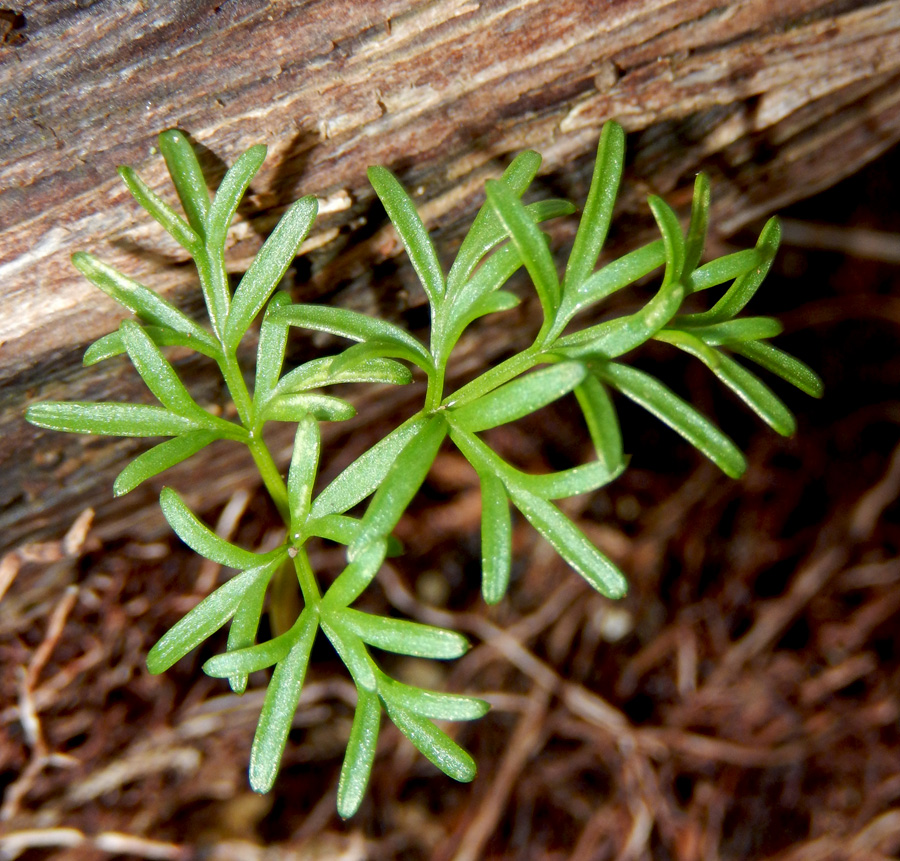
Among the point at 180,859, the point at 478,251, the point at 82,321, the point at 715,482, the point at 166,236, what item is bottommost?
the point at 180,859

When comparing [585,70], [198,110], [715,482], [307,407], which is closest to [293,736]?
[307,407]

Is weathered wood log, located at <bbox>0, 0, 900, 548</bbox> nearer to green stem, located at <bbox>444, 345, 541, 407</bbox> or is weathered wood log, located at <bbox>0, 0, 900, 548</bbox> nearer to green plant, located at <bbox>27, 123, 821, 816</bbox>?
green plant, located at <bbox>27, 123, 821, 816</bbox>

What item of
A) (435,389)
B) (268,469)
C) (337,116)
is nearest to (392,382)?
(435,389)

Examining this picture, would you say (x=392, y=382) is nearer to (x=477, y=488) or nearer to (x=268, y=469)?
(x=268, y=469)

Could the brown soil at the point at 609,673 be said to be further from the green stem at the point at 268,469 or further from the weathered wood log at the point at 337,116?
the green stem at the point at 268,469

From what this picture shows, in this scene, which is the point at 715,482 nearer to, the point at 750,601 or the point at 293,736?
the point at 750,601

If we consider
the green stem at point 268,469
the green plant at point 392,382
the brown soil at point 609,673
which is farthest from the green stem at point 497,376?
the brown soil at point 609,673
